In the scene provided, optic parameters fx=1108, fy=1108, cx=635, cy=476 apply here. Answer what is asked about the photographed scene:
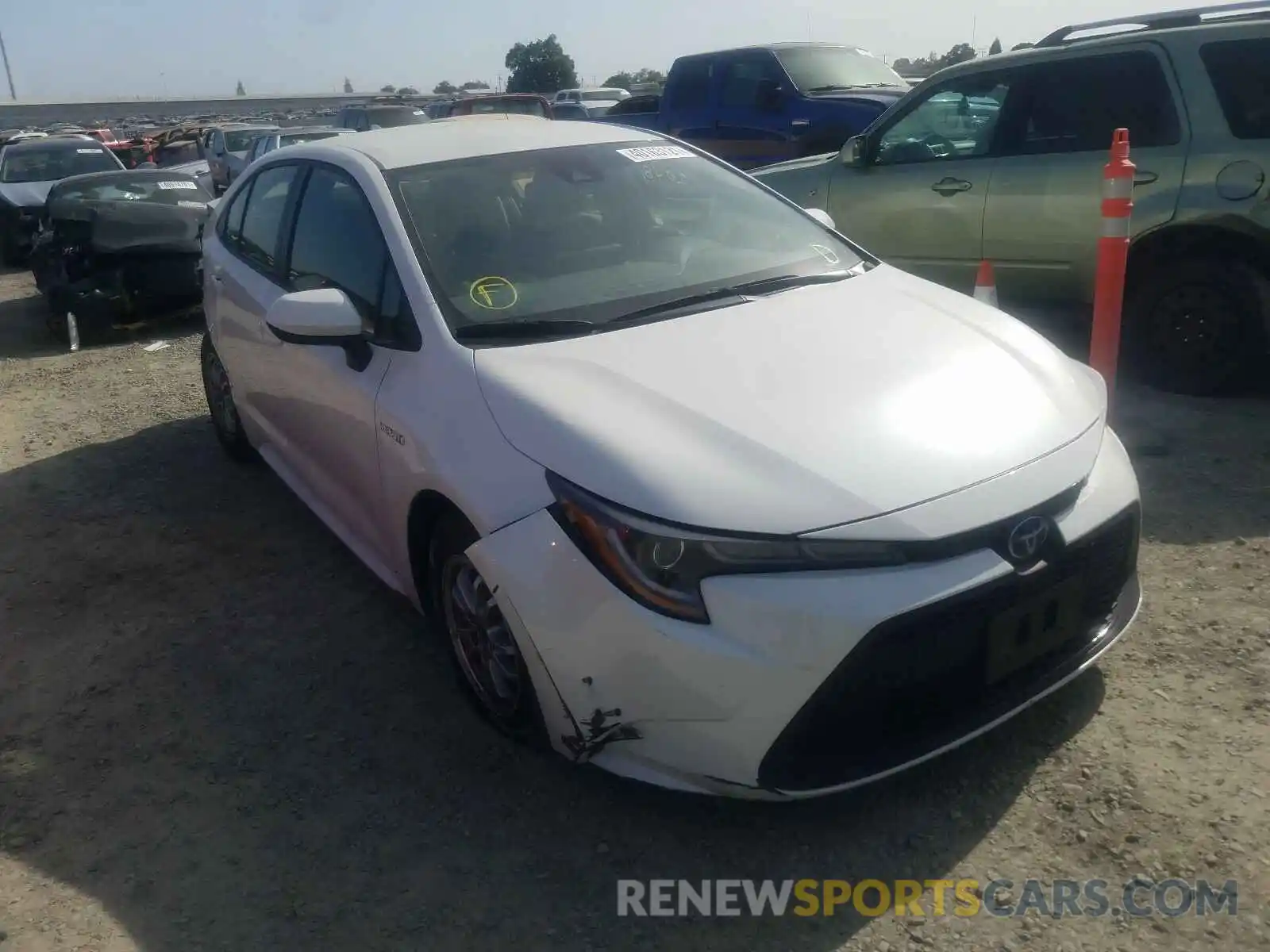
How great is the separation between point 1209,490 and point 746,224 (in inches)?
86.8

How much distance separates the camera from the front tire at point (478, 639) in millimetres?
2887

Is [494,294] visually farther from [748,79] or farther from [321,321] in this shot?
[748,79]

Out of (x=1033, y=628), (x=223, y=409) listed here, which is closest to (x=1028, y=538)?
(x=1033, y=628)

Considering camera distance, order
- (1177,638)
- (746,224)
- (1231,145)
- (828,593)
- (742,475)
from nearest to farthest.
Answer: (828,593) → (742,475) → (1177,638) → (746,224) → (1231,145)

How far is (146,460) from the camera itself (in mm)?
5898

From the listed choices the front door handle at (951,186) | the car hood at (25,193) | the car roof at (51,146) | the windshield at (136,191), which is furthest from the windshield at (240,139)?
the front door handle at (951,186)

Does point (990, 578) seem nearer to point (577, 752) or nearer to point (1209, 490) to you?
point (577, 752)

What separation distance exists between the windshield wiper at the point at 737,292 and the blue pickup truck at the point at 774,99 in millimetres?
7434

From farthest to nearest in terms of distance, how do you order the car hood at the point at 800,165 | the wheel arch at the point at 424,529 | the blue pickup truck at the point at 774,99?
the blue pickup truck at the point at 774,99 → the car hood at the point at 800,165 → the wheel arch at the point at 424,529

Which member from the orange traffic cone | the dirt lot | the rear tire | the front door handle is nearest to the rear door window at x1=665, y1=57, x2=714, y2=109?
the front door handle

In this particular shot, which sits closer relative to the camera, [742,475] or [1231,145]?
[742,475]

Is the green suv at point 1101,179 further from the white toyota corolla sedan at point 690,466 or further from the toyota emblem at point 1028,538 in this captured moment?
the toyota emblem at point 1028,538

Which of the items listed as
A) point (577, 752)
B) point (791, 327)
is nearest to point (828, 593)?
point (577, 752)

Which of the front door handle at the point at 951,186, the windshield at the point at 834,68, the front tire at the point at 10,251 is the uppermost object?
the windshield at the point at 834,68
